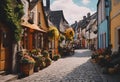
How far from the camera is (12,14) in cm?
1378

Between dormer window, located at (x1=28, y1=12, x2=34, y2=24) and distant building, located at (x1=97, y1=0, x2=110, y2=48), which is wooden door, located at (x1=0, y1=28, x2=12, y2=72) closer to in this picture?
dormer window, located at (x1=28, y1=12, x2=34, y2=24)

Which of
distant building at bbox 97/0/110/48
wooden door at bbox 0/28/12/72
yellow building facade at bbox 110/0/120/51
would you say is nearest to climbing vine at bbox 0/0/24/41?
wooden door at bbox 0/28/12/72

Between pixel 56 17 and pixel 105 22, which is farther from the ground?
pixel 56 17

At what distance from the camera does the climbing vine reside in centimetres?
1325

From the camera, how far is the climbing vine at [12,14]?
13.2 metres

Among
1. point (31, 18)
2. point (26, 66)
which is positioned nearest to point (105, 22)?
point (31, 18)

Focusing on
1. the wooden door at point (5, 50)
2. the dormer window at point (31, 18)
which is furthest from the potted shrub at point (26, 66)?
the dormer window at point (31, 18)

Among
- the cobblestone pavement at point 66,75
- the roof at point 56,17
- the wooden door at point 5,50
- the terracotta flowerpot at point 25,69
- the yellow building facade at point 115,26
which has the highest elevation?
the roof at point 56,17

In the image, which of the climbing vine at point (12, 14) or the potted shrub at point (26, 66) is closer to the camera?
the climbing vine at point (12, 14)

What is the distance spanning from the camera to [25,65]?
556 inches

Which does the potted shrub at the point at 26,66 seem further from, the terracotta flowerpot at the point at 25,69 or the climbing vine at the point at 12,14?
the climbing vine at the point at 12,14

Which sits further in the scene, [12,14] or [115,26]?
[115,26]

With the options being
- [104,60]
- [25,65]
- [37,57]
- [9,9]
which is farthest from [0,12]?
[104,60]

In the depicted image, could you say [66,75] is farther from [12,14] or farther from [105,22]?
[105,22]
